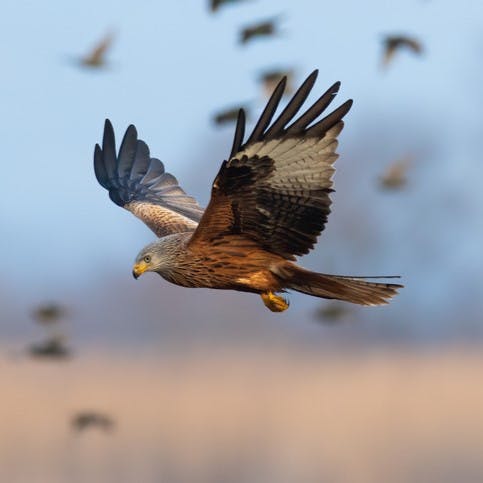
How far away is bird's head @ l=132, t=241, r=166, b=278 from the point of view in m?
7.22

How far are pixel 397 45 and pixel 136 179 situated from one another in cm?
310

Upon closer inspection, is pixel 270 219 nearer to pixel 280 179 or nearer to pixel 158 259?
pixel 280 179

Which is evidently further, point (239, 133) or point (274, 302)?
point (274, 302)

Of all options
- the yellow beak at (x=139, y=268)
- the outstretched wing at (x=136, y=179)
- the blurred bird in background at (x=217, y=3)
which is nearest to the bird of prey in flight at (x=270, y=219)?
the yellow beak at (x=139, y=268)

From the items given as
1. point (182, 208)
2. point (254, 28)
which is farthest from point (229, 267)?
point (254, 28)

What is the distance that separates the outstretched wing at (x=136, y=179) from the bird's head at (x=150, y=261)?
Result: 4.38 feet

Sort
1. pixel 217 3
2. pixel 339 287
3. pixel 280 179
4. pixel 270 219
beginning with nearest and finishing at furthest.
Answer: pixel 280 179 < pixel 270 219 < pixel 339 287 < pixel 217 3

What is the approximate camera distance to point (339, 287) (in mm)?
7195

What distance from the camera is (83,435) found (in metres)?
12.8

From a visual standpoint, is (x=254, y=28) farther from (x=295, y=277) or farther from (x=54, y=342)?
(x=295, y=277)

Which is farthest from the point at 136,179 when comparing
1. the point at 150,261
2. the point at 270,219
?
the point at 270,219

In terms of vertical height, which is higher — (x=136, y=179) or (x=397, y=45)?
(x=397, y=45)

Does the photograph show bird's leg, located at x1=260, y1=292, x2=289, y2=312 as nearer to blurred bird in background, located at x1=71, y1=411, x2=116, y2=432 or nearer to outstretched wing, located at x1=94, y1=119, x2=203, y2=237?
outstretched wing, located at x1=94, y1=119, x2=203, y2=237

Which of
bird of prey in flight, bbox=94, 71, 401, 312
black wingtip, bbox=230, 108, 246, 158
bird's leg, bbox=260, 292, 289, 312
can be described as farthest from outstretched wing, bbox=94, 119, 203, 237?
black wingtip, bbox=230, 108, 246, 158
